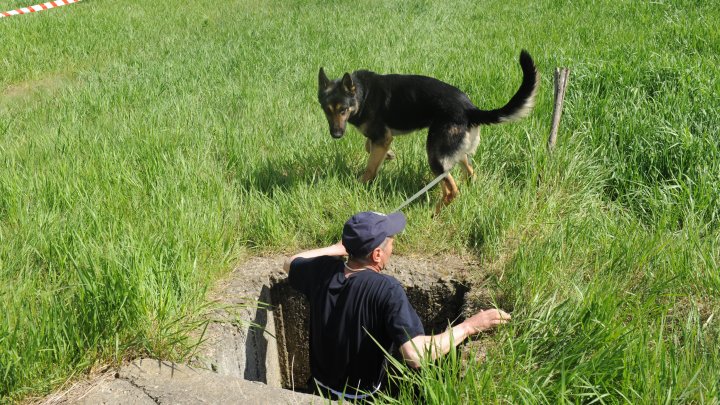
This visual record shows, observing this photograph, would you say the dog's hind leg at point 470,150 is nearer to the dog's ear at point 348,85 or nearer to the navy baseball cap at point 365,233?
the dog's ear at point 348,85

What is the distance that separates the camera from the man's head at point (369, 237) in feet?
9.04

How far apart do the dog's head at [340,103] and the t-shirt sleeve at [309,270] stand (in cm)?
154

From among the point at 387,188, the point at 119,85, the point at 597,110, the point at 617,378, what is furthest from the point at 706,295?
the point at 119,85

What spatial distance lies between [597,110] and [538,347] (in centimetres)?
316

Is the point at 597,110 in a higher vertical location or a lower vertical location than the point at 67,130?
lower

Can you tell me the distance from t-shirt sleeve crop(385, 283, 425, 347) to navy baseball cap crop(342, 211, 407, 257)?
0.75 feet

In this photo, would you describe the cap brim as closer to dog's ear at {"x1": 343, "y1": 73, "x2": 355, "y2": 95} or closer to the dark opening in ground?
the dark opening in ground

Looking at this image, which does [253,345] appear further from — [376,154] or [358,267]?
[376,154]

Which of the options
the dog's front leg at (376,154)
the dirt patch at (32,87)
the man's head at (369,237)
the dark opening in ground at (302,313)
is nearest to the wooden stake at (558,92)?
the dog's front leg at (376,154)

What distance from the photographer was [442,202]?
13.8ft

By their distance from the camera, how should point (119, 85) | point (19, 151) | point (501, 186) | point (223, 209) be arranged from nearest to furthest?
1. point (223, 209)
2. point (501, 186)
3. point (19, 151)
4. point (119, 85)

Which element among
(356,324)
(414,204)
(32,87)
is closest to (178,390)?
(356,324)

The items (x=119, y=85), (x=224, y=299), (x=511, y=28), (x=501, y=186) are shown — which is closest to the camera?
(x=224, y=299)

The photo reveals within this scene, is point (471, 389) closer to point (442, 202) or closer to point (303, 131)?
point (442, 202)
